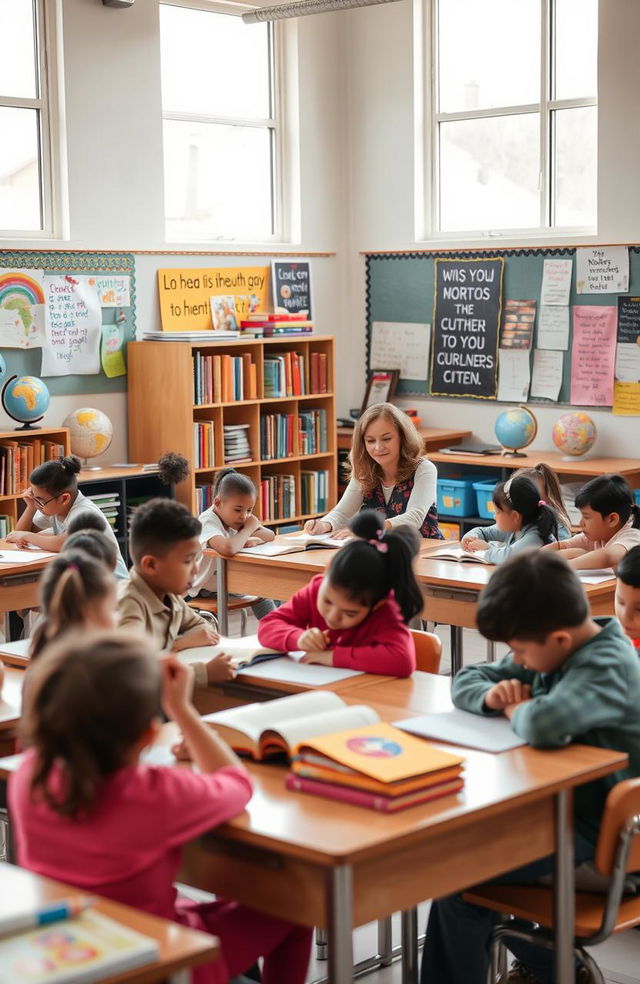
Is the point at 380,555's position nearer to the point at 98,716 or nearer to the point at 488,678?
the point at 488,678

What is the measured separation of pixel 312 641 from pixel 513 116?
16.6 feet

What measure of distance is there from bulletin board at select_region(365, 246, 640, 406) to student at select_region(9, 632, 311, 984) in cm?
529

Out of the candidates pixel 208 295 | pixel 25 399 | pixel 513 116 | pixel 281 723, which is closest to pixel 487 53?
pixel 513 116

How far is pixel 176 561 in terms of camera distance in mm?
3037

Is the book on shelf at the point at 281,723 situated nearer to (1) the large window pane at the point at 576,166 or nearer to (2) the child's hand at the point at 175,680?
(2) the child's hand at the point at 175,680

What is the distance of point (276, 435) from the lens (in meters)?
7.36

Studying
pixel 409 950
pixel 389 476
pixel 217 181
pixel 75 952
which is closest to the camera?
pixel 75 952

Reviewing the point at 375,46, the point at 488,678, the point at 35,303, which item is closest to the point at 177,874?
the point at 488,678

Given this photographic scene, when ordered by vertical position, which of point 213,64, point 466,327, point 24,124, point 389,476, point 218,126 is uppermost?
point 213,64

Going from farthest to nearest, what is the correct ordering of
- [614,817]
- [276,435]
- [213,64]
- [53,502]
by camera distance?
[213,64] < [276,435] < [53,502] < [614,817]

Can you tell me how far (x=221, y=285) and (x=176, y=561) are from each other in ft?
15.2

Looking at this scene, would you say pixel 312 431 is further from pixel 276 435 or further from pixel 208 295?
pixel 208 295

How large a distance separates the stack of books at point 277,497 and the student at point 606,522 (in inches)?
123

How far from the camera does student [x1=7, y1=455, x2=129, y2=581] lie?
15.2 ft
